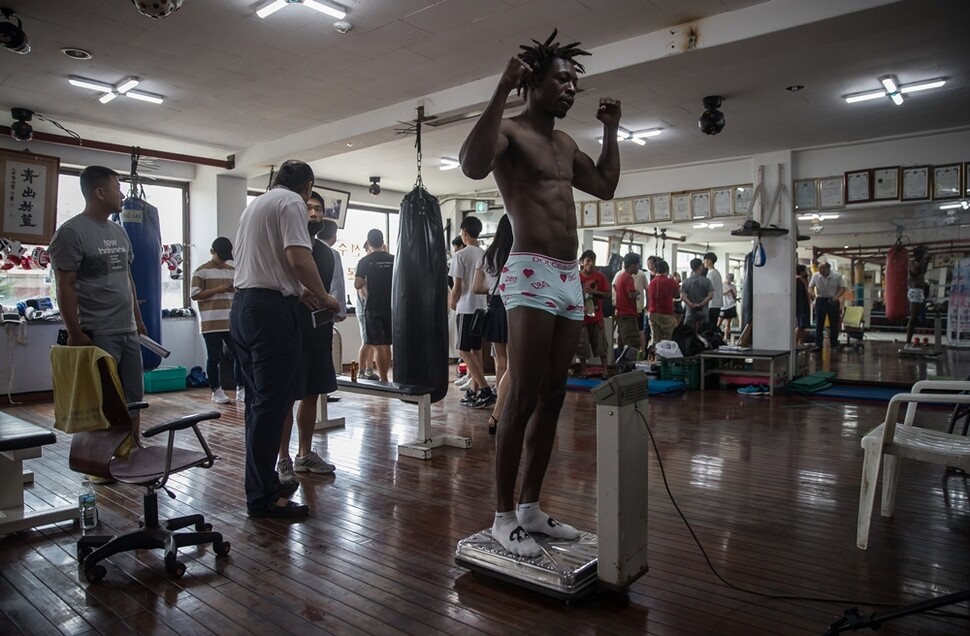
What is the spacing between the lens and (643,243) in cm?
1283

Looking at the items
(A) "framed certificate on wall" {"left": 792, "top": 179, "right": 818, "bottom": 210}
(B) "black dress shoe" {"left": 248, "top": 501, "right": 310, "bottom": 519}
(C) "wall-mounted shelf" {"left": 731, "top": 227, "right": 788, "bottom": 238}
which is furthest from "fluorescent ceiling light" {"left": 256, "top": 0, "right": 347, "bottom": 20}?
(A) "framed certificate on wall" {"left": 792, "top": 179, "right": 818, "bottom": 210}

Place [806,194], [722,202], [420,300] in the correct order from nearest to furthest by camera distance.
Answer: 1. [420,300]
2. [806,194]
3. [722,202]

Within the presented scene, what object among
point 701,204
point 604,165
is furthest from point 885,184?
point 604,165

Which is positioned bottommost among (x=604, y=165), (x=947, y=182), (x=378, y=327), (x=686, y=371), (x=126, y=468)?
(x=686, y=371)

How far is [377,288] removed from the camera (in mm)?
5434

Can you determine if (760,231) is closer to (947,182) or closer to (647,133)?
(647,133)

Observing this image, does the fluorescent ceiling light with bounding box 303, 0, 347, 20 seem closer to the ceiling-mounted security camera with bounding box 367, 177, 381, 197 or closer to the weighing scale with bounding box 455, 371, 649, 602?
the weighing scale with bounding box 455, 371, 649, 602

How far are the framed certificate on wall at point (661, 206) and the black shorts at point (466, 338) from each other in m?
4.44

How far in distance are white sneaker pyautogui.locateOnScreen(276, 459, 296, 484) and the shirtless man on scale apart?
1567 millimetres

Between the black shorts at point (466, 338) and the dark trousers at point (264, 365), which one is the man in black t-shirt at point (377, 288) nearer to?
the black shorts at point (466, 338)

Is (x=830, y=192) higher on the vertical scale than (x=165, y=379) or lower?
higher

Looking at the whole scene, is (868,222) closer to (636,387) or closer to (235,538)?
(636,387)

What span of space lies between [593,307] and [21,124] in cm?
663

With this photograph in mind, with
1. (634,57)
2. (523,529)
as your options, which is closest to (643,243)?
(634,57)
